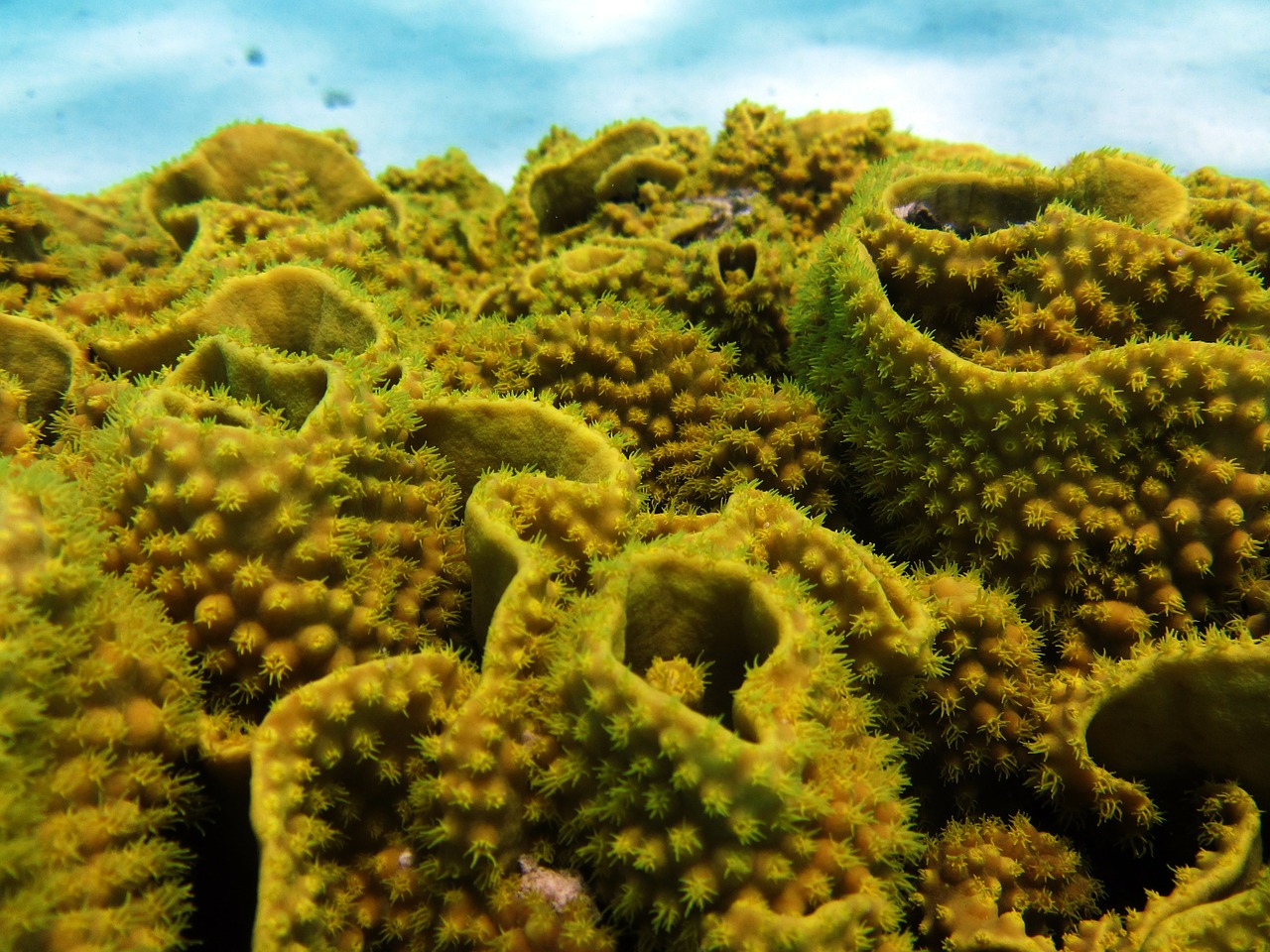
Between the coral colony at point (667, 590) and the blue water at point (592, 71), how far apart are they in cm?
1027

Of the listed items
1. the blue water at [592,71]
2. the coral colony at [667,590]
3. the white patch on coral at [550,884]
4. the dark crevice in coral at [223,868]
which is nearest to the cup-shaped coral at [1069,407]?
the coral colony at [667,590]

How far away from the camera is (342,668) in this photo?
1.62m

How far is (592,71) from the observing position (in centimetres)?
1973

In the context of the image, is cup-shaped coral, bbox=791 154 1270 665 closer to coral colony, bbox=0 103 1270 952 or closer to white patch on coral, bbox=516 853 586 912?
coral colony, bbox=0 103 1270 952

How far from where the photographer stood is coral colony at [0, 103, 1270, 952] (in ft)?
4.64

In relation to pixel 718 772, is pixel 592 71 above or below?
above

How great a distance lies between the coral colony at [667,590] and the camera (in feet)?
4.64

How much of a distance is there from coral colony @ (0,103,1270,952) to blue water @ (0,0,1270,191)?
33.7 feet

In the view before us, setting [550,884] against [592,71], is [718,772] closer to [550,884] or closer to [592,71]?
[550,884]

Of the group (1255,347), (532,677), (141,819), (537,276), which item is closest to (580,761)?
(532,677)

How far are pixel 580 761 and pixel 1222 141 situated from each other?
48.4ft

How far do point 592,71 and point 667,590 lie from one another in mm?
21733

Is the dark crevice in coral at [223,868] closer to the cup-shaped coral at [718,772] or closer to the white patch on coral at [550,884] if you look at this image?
the white patch on coral at [550,884]

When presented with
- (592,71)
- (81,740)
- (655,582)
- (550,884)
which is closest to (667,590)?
(655,582)
